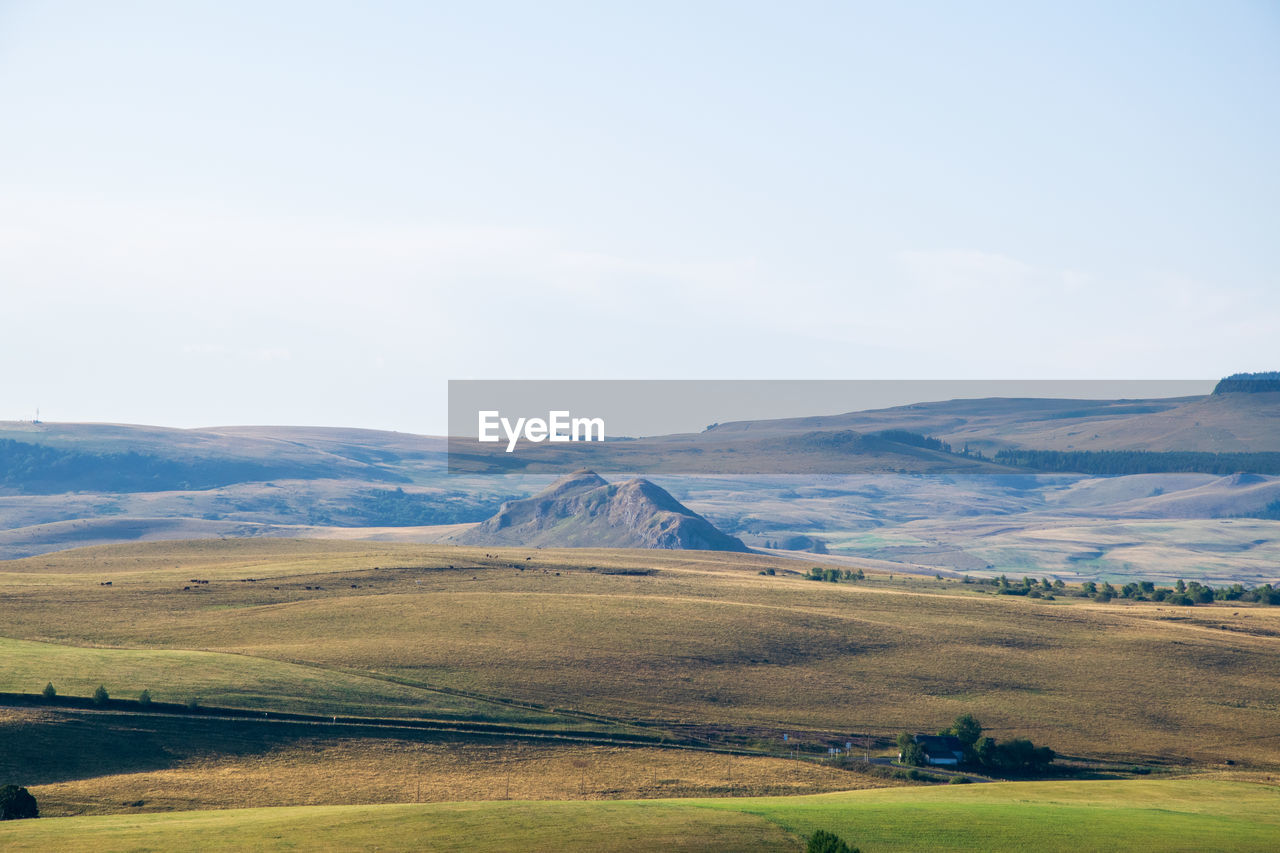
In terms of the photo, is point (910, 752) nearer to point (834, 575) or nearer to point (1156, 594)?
point (834, 575)

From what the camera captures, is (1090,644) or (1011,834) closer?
(1011,834)

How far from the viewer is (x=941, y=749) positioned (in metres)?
78.6

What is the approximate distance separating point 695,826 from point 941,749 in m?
30.5

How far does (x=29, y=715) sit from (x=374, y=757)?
2063 cm

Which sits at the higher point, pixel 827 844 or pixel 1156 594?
pixel 827 844

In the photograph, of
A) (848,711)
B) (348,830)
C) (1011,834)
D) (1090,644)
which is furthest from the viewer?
(1090,644)

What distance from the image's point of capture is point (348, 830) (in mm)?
50969

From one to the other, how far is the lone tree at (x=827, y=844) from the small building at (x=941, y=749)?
29493mm

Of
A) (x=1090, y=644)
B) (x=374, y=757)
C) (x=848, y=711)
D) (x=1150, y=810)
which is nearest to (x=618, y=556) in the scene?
(x=1090, y=644)

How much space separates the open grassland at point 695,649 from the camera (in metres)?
85.5

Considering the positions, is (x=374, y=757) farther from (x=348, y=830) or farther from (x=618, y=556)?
(x=618, y=556)

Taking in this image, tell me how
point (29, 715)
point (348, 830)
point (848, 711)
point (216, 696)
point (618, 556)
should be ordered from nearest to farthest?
point (348, 830) < point (29, 715) < point (216, 696) < point (848, 711) < point (618, 556)

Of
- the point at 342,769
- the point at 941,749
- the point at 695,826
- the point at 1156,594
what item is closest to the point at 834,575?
the point at 1156,594

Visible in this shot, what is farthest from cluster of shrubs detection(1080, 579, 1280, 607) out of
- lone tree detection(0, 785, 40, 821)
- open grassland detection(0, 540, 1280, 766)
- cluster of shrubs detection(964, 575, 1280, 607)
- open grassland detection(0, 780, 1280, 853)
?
lone tree detection(0, 785, 40, 821)
